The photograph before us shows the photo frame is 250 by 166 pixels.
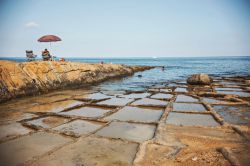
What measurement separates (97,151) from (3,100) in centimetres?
873

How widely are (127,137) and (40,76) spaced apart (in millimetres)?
10802

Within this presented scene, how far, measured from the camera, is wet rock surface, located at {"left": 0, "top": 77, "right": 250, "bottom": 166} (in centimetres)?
409

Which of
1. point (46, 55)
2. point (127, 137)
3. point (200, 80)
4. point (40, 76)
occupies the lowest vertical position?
point (127, 137)

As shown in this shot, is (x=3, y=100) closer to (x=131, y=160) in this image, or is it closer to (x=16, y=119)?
(x=16, y=119)

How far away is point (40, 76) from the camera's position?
45.8 feet

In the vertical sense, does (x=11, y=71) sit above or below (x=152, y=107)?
above

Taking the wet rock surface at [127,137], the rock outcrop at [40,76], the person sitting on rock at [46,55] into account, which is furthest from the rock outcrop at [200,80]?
the person sitting on rock at [46,55]

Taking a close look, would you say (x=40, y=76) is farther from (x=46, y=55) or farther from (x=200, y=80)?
(x=200, y=80)

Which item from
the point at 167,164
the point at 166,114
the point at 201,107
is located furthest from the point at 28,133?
the point at 201,107

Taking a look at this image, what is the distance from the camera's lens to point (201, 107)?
28.6ft

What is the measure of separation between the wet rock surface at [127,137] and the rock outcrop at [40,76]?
11.3ft

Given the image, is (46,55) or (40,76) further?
(46,55)

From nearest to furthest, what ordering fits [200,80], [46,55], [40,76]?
[40,76] < [200,80] < [46,55]

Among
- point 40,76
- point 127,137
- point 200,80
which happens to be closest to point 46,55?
point 40,76
